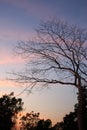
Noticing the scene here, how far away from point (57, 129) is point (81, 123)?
196ft

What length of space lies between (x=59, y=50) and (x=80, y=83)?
2585 millimetres

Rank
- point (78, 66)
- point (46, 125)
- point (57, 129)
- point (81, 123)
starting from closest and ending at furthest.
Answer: point (81, 123) < point (78, 66) < point (57, 129) < point (46, 125)

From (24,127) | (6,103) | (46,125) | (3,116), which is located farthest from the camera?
(24,127)

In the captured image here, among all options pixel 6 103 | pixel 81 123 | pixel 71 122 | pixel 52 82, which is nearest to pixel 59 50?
pixel 52 82

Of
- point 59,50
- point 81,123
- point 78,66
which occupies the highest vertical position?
point 59,50

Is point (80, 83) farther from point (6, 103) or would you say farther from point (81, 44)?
point (6, 103)

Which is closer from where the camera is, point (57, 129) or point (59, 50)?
point (59, 50)

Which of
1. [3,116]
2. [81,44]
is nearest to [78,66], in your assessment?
[81,44]

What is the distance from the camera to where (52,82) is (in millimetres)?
18125

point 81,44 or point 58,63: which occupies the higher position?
point 81,44

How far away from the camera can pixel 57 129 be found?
74812mm

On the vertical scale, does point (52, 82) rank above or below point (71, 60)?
below

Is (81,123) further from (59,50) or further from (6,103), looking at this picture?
(6,103)

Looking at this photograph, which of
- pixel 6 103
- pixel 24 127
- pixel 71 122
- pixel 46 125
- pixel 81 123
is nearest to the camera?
pixel 81 123
